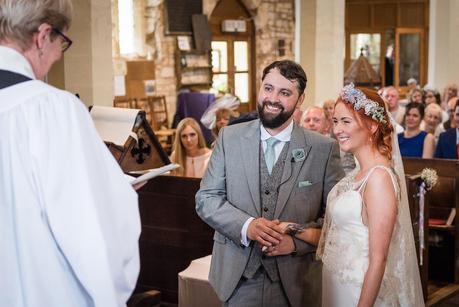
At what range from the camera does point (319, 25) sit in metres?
11.1

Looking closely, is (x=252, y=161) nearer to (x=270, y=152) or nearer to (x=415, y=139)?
(x=270, y=152)

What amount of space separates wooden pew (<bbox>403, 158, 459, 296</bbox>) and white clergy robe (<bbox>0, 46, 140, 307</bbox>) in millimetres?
4591

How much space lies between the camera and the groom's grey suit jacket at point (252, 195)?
3059mm

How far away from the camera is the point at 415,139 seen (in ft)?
23.3

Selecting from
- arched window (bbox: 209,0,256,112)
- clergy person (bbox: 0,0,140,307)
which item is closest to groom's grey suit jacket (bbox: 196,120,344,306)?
clergy person (bbox: 0,0,140,307)

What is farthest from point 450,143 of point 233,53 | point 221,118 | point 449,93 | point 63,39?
point 233,53

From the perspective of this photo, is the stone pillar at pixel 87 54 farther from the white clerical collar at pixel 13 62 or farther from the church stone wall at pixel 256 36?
the white clerical collar at pixel 13 62

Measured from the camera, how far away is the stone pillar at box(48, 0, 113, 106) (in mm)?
7242

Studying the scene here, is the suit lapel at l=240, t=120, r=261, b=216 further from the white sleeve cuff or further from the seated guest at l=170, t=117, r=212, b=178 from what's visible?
the seated guest at l=170, t=117, r=212, b=178

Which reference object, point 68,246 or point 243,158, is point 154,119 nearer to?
point 243,158

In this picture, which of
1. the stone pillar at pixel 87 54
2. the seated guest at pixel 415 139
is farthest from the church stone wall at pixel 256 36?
the seated guest at pixel 415 139

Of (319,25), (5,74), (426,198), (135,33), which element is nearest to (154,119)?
(135,33)

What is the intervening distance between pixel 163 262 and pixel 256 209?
2351 mm

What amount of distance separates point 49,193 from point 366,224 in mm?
1658
